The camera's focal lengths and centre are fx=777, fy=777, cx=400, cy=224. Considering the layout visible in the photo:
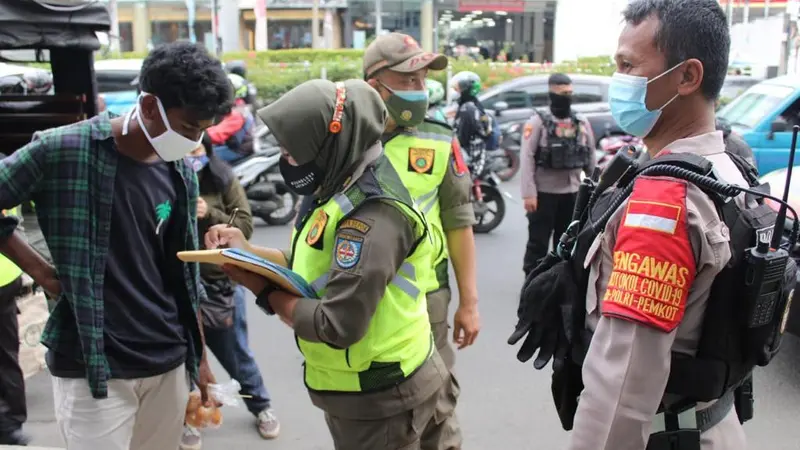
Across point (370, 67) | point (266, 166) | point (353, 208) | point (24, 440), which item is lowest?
point (24, 440)

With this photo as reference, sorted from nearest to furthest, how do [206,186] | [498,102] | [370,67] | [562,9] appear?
[370,67], [206,186], [498,102], [562,9]

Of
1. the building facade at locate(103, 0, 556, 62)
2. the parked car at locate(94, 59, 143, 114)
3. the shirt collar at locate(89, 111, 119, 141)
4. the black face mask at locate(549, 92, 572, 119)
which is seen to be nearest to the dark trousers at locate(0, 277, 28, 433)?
the shirt collar at locate(89, 111, 119, 141)

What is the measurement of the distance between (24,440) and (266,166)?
5.20 meters

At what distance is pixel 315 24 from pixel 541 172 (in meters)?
24.8

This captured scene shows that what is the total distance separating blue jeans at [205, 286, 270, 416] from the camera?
387cm

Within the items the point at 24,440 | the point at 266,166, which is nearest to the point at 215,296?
the point at 24,440

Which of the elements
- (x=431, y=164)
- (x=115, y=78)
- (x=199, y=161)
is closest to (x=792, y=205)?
(x=431, y=164)

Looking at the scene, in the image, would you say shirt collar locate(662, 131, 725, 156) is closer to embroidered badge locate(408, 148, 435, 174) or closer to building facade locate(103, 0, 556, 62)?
embroidered badge locate(408, 148, 435, 174)

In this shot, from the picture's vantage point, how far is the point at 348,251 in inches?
79.6

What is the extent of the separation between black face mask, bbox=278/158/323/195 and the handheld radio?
3.67ft

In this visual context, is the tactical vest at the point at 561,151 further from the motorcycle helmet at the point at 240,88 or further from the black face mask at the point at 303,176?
the black face mask at the point at 303,176

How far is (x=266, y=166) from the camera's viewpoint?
8.65 meters

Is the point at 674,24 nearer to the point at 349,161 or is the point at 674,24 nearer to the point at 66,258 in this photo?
the point at 349,161

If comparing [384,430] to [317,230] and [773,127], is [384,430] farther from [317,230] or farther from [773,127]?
[773,127]
